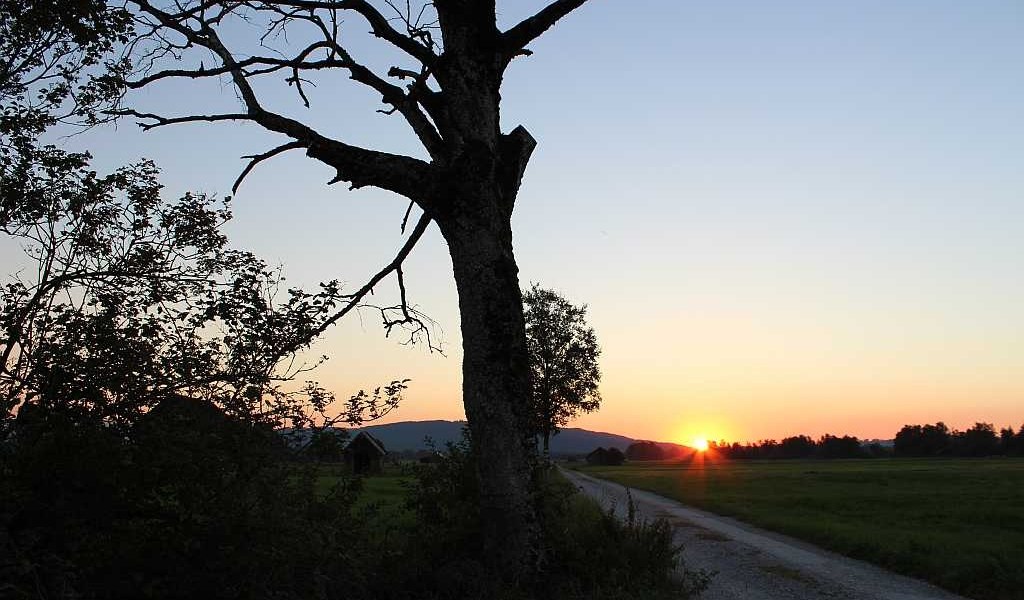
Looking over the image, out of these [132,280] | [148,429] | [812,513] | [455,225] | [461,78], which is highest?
[461,78]

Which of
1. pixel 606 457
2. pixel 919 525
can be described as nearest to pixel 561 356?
pixel 919 525

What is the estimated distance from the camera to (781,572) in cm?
1371

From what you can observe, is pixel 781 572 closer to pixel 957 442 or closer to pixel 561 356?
pixel 561 356

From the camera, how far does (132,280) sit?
28.6 ft

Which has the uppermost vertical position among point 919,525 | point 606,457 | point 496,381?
point 606,457

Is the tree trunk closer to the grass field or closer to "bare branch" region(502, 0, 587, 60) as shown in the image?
"bare branch" region(502, 0, 587, 60)

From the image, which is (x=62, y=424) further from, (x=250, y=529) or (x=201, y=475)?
(x=250, y=529)

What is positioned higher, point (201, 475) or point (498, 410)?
point (498, 410)

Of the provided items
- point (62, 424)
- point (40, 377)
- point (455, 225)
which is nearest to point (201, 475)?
point (62, 424)

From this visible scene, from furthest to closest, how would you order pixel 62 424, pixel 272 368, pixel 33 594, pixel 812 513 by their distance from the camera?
pixel 812 513
pixel 272 368
pixel 62 424
pixel 33 594

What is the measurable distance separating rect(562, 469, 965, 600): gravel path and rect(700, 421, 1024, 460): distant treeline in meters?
117

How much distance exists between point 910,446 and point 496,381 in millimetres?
140185

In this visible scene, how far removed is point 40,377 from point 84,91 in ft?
16.1

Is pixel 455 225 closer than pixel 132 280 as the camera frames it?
No
